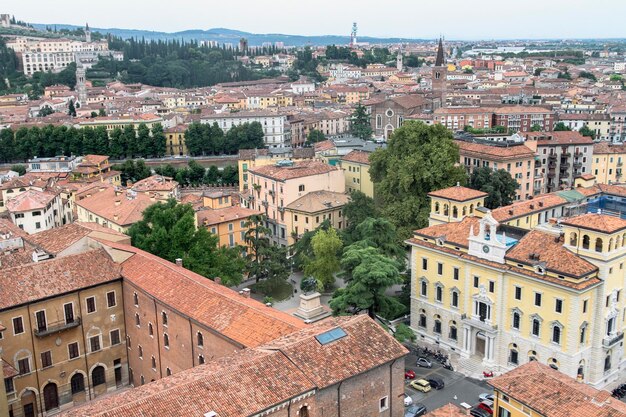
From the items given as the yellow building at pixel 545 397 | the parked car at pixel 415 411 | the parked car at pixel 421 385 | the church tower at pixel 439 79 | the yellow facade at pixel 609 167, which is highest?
the church tower at pixel 439 79

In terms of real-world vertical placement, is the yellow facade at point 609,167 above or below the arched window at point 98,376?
above

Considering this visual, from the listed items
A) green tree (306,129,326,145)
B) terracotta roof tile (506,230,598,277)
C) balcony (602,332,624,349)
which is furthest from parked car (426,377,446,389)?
green tree (306,129,326,145)

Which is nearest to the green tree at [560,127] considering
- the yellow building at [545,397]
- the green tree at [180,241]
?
the green tree at [180,241]

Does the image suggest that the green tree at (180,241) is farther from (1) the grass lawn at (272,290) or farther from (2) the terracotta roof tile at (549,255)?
(2) the terracotta roof tile at (549,255)

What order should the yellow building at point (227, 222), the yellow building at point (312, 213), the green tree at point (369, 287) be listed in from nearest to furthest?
the green tree at point (369, 287), the yellow building at point (227, 222), the yellow building at point (312, 213)

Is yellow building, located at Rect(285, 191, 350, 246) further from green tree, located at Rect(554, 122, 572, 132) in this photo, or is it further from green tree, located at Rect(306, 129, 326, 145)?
green tree, located at Rect(306, 129, 326, 145)

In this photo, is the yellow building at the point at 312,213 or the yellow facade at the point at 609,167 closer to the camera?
the yellow building at the point at 312,213

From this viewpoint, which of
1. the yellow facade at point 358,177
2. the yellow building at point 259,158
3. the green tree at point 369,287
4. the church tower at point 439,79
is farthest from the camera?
the church tower at point 439,79

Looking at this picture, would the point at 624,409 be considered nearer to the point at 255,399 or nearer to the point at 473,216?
the point at 255,399
